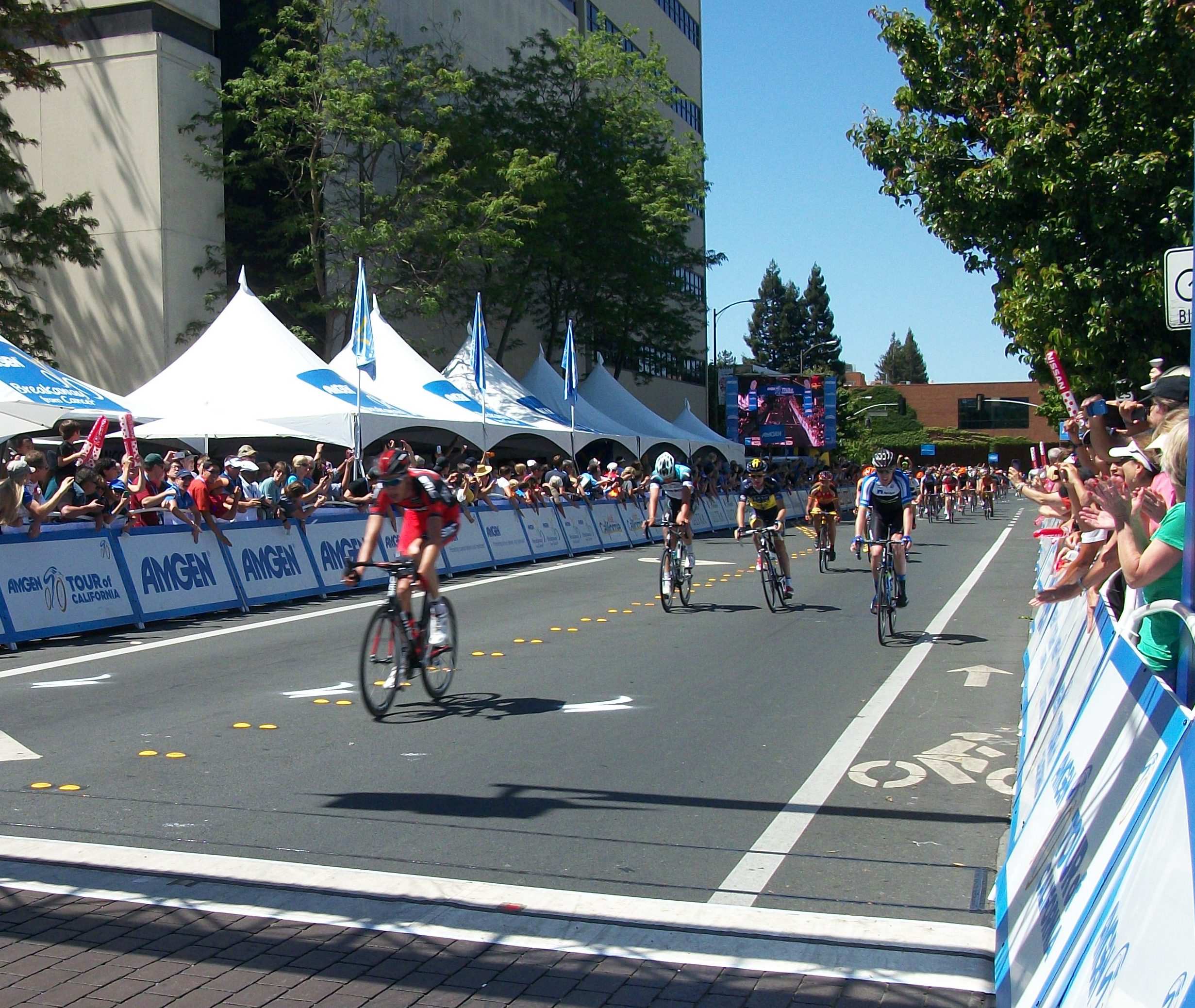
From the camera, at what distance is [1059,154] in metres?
14.5

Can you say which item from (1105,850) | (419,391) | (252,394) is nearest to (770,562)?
(252,394)

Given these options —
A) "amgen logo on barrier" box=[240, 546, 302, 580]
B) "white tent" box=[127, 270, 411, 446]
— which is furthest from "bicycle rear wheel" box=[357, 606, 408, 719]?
"white tent" box=[127, 270, 411, 446]

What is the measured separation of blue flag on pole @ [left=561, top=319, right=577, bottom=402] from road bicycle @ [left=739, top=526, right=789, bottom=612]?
15475 millimetres

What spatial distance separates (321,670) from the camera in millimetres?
10609

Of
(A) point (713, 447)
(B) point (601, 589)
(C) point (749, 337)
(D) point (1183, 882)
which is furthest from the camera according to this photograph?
(C) point (749, 337)

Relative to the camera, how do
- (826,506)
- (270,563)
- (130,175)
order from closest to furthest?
(270,563)
(826,506)
(130,175)

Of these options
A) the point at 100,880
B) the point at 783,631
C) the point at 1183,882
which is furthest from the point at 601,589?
the point at 1183,882

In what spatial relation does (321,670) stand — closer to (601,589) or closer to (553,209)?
(601,589)

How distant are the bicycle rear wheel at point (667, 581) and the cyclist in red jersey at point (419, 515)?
606cm

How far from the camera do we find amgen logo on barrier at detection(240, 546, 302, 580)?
50.9 feet

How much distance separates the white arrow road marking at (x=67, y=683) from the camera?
9.87 m

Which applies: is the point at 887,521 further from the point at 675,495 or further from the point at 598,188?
the point at 598,188

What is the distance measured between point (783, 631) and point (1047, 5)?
27.4ft

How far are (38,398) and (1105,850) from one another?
15553 mm
